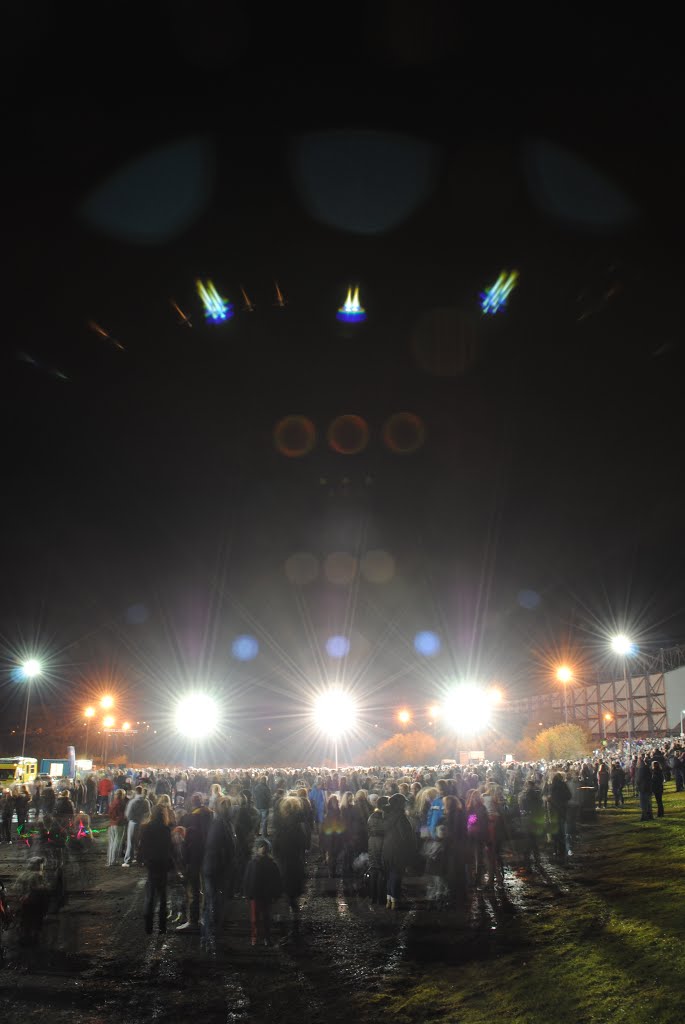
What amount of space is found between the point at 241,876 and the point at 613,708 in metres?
74.3

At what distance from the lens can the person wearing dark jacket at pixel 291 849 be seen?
1098cm

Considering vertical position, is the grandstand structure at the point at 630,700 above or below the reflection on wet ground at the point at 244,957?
above

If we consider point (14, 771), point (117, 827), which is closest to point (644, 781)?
point (117, 827)

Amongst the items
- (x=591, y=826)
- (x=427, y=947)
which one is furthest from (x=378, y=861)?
(x=591, y=826)

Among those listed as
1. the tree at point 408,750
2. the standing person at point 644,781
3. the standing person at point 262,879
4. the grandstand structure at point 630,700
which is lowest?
the tree at point 408,750

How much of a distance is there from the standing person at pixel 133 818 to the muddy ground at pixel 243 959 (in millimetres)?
1552

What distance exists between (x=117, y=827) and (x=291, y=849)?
7.34m

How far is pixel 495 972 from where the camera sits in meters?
8.30

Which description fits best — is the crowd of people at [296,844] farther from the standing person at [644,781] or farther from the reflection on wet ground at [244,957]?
the reflection on wet ground at [244,957]

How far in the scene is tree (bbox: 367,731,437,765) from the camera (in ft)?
254

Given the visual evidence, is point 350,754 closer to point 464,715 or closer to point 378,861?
point 464,715

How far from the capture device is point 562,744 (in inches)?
2406

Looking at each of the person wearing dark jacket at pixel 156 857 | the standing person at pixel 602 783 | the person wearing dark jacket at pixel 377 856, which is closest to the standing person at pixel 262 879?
the person wearing dark jacket at pixel 156 857

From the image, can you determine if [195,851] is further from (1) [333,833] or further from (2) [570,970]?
(2) [570,970]
